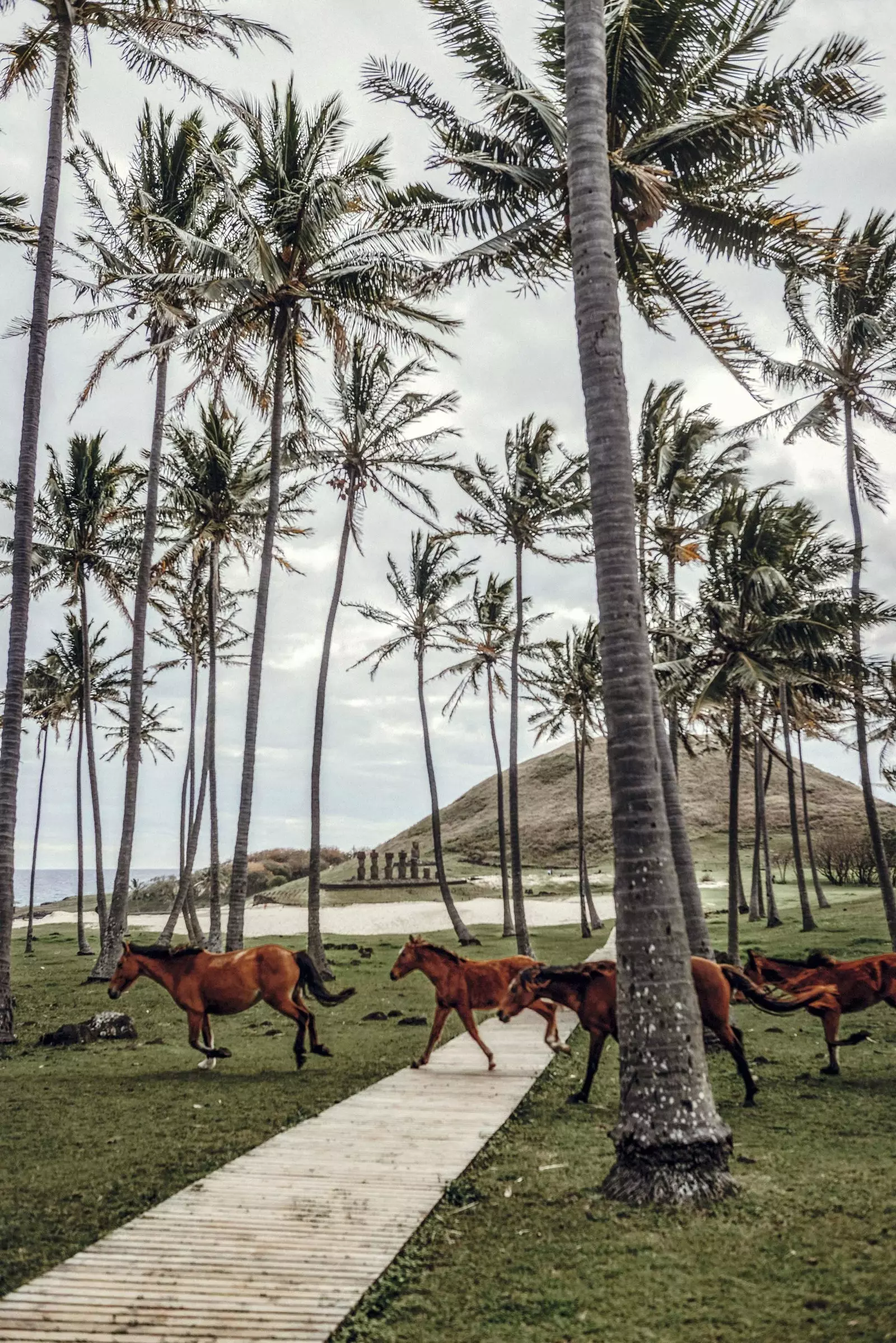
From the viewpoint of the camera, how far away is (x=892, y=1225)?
526cm

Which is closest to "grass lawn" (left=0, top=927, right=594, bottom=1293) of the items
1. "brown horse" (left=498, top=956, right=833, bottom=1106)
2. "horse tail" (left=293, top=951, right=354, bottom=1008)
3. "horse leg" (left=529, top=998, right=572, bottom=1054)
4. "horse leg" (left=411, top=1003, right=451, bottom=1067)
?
"horse leg" (left=411, top=1003, right=451, bottom=1067)

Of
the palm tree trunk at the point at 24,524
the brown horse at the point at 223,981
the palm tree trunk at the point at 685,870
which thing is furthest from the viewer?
the palm tree trunk at the point at 24,524

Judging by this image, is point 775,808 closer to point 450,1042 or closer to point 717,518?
point 717,518

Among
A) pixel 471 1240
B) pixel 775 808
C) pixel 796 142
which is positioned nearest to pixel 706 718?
pixel 796 142

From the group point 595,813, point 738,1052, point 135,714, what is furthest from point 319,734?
point 595,813

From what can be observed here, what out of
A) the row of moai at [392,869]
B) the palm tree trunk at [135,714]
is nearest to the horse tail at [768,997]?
the palm tree trunk at [135,714]

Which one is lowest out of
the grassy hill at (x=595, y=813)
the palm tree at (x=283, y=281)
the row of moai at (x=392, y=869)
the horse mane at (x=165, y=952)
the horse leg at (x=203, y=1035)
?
the horse leg at (x=203, y=1035)

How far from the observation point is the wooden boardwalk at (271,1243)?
4387mm

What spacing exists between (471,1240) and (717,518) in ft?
51.4

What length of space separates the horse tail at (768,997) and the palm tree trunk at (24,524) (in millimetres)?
9935

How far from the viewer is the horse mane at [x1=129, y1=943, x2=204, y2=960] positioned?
1093 centimetres

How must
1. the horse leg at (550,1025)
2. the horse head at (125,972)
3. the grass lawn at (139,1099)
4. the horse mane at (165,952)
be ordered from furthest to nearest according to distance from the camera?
the horse leg at (550,1025), the horse head at (125,972), the horse mane at (165,952), the grass lawn at (139,1099)

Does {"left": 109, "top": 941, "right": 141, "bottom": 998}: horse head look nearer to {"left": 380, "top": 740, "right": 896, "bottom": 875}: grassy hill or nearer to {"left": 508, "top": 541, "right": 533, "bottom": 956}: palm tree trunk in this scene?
{"left": 508, "top": 541, "right": 533, "bottom": 956}: palm tree trunk

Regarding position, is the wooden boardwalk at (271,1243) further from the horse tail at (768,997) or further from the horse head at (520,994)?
the horse tail at (768,997)
